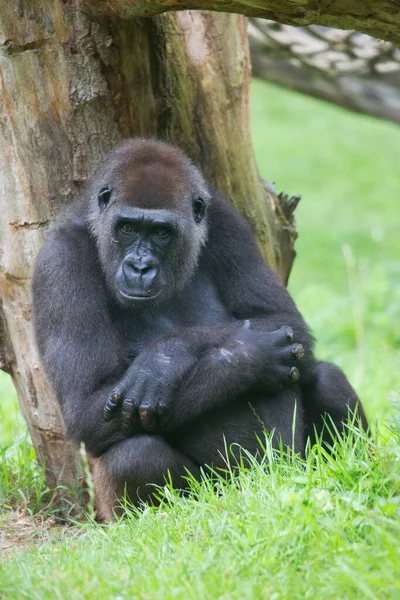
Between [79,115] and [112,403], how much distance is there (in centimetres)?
150

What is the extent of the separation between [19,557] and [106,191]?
1820mm

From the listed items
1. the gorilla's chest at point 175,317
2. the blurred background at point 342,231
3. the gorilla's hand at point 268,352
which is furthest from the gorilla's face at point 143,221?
the blurred background at point 342,231

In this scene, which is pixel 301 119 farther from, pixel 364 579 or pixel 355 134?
pixel 364 579

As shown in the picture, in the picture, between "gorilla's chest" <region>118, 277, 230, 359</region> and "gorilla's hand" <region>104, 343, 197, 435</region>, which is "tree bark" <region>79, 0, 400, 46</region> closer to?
"gorilla's chest" <region>118, 277, 230, 359</region>

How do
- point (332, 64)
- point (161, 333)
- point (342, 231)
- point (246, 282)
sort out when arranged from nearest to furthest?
point (161, 333) → point (246, 282) → point (332, 64) → point (342, 231)

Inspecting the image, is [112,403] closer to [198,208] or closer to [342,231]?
[198,208]

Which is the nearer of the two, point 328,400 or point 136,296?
point 136,296

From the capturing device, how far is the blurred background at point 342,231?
771 centimetres

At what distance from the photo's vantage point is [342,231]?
13.8 metres

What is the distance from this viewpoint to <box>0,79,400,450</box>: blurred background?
7715 millimetres

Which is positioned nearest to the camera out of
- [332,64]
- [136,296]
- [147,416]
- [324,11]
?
[324,11]

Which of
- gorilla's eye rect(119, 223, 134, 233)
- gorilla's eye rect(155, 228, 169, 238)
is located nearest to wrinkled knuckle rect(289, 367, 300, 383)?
gorilla's eye rect(155, 228, 169, 238)

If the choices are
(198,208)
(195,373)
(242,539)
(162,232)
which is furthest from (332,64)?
(242,539)

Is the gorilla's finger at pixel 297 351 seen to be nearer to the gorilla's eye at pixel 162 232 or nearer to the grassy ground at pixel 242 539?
the grassy ground at pixel 242 539
